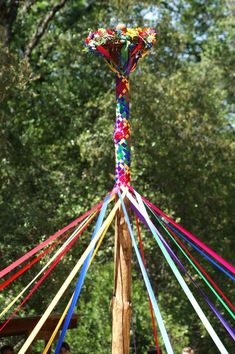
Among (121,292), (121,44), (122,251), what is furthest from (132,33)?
(121,292)

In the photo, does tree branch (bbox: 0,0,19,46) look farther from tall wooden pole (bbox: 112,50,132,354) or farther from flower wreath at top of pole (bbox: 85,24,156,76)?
tall wooden pole (bbox: 112,50,132,354)

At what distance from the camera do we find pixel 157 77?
13836 mm

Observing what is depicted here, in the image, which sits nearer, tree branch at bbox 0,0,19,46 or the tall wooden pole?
the tall wooden pole

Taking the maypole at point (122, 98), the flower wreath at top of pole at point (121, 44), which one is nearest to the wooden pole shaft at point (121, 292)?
the maypole at point (122, 98)

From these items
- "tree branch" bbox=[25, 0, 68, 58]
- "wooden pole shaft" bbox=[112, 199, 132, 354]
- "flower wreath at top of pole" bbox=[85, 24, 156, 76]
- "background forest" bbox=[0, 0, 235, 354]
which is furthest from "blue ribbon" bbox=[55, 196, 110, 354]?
"tree branch" bbox=[25, 0, 68, 58]

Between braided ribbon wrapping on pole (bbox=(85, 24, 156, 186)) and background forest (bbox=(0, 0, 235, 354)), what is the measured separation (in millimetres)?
5210

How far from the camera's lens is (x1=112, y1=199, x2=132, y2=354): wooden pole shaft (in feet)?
16.9

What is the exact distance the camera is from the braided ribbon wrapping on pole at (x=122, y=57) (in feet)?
18.1

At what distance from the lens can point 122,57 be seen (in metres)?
5.59

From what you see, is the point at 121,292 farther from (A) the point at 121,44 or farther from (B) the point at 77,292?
(A) the point at 121,44

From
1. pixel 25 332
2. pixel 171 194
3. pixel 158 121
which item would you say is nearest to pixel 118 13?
pixel 158 121

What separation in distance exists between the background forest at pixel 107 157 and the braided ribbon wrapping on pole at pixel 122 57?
5.21 m

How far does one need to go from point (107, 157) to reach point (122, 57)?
756 cm

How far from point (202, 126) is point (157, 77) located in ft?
4.17
